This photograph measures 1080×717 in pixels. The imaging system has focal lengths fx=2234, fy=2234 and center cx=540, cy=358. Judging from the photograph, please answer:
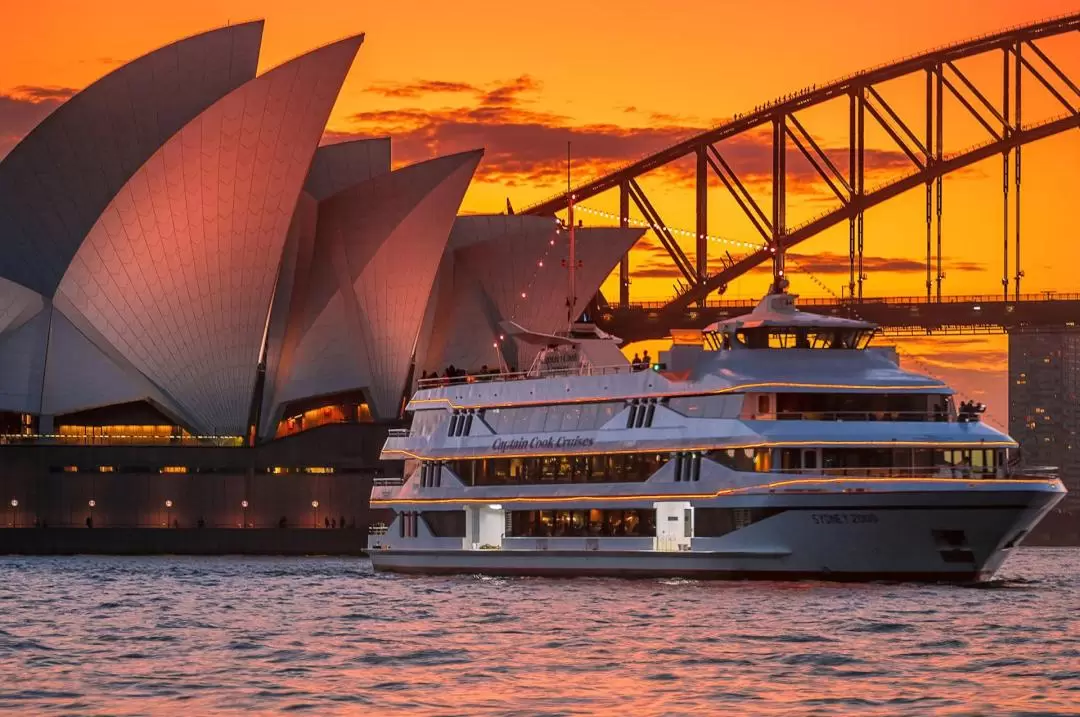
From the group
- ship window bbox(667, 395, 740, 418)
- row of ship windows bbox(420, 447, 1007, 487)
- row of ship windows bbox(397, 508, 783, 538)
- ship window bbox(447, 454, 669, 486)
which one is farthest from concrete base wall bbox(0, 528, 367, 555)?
ship window bbox(667, 395, 740, 418)

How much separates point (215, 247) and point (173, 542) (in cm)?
1423

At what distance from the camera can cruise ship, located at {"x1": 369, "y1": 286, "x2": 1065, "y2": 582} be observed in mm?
58156

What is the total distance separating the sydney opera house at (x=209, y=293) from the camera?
3841 inches

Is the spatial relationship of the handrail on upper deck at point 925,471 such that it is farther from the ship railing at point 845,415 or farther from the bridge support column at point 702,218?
the bridge support column at point 702,218

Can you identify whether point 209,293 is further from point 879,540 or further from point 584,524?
point 879,540

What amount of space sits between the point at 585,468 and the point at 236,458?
45327mm

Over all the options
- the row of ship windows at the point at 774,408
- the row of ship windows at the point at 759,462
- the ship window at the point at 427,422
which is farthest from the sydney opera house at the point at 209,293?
the row of ship windows at the point at 774,408

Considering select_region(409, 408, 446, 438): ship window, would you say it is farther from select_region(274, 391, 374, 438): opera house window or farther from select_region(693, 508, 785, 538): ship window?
select_region(274, 391, 374, 438): opera house window

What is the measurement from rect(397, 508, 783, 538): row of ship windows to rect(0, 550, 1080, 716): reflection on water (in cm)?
152

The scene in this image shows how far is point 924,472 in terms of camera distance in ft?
194

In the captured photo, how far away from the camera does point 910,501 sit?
57.6m

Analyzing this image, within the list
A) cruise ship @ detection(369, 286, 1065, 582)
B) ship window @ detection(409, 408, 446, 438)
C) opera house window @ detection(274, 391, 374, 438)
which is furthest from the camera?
opera house window @ detection(274, 391, 374, 438)

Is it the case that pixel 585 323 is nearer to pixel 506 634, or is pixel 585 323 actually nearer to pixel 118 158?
pixel 506 634

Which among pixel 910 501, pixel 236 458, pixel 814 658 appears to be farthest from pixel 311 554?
pixel 814 658
